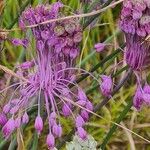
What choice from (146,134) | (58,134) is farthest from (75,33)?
(146,134)

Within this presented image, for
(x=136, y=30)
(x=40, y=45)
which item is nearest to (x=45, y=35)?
(x=40, y=45)

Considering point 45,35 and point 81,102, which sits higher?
point 45,35

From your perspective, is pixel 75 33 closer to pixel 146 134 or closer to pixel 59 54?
pixel 59 54

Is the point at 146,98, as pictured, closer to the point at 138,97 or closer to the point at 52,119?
the point at 138,97

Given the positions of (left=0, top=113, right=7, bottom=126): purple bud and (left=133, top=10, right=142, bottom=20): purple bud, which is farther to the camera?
(left=0, top=113, right=7, bottom=126): purple bud

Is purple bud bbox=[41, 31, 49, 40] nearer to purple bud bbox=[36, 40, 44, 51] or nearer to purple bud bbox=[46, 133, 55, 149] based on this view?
purple bud bbox=[36, 40, 44, 51]

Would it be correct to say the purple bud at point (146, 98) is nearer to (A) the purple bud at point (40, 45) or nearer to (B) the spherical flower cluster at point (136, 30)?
(B) the spherical flower cluster at point (136, 30)

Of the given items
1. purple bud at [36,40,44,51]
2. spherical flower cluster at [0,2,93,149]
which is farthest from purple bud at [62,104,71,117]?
purple bud at [36,40,44,51]
